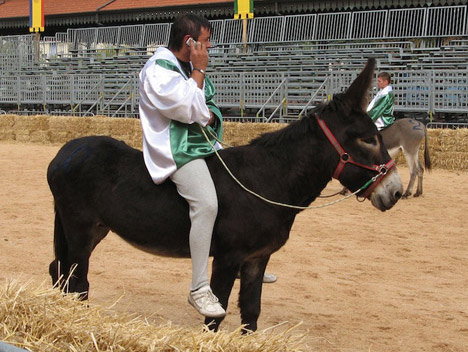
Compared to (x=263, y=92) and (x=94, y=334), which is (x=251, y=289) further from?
(x=263, y=92)

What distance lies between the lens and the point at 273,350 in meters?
2.84

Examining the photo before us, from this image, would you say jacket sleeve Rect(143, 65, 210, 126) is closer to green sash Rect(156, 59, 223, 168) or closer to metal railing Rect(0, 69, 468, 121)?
green sash Rect(156, 59, 223, 168)

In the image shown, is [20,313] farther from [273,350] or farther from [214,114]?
[214,114]

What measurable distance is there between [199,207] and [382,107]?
8.78 m

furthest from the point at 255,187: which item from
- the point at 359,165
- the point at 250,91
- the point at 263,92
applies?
the point at 250,91

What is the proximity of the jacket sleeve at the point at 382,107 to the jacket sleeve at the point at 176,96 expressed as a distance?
A: 335 inches

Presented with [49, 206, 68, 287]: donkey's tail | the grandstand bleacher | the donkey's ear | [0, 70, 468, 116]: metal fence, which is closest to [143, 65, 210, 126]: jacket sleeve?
the donkey's ear

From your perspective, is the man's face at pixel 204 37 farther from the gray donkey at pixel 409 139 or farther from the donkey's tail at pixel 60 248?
the gray donkey at pixel 409 139

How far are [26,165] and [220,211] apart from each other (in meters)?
12.2

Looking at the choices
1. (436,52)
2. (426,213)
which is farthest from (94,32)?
(426,213)

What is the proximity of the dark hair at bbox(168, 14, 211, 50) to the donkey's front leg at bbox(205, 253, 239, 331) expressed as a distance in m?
1.33

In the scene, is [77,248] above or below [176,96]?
below

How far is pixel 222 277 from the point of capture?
13.6 feet

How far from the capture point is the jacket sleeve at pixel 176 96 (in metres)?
3.99
